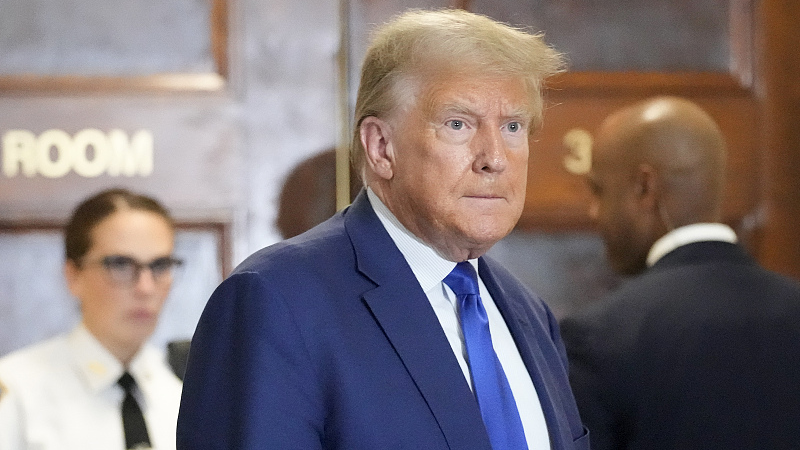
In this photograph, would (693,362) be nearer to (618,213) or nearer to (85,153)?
(618,213)

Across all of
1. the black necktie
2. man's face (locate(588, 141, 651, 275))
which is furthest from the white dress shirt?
the black necktie

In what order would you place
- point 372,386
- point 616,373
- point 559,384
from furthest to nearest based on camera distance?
1. point 616,373
2. point 559,384
3. point 372,386

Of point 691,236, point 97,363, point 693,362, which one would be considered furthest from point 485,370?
point 97,363

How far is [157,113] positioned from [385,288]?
1.18 metres

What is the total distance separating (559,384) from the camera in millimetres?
1696

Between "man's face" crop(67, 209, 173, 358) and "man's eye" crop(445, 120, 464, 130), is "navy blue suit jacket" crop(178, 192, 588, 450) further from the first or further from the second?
"man's face" crop(67, 209, 173, 358)

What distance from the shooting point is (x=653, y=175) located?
2332 mm

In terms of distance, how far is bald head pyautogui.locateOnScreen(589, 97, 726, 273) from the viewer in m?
2.30

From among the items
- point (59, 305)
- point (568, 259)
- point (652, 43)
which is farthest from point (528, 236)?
point (59, 305)

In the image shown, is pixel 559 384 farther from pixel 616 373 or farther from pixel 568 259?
pixel 568 259

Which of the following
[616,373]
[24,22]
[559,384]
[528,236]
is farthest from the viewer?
[528,236]

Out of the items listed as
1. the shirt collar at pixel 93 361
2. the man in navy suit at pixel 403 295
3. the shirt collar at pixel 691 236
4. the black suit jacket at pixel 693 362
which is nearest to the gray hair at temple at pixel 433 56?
the man in navy suit at pixel 403 295

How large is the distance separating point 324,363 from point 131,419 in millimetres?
1060

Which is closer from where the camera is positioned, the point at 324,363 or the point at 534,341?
the point at 324,363
